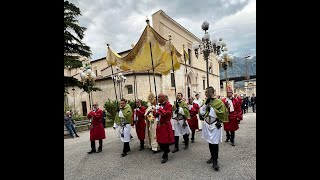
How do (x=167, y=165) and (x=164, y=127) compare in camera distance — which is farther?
(x=164, y=127)

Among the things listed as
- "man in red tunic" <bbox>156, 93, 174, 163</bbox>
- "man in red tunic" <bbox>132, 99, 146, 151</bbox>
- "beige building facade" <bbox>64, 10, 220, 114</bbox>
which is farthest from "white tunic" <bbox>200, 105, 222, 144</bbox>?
"beige building facade" <bbox>64, 10, 220, 114</bbox>

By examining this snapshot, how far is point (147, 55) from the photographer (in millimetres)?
8430

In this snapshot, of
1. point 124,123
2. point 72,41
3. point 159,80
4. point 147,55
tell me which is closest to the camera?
point 124,123

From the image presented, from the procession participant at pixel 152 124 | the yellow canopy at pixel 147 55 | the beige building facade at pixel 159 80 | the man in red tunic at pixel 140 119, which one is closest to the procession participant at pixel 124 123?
the man in red tunic at pixel 140 119

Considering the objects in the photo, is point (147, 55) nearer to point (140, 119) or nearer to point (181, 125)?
point (140, 119)

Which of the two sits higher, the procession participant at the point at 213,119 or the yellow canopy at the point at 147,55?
the yellow canopy at the point at 147,55

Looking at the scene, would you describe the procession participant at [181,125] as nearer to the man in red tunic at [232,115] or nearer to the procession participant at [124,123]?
the man in red tunic at [232,115]

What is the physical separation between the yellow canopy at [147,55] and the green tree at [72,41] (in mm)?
6279

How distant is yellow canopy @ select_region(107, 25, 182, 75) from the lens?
23.0ft

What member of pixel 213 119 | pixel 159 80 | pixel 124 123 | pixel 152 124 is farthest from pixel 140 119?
pixel 159 80

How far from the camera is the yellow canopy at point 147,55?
7.00 metres

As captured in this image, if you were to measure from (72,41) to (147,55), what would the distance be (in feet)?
27.2
